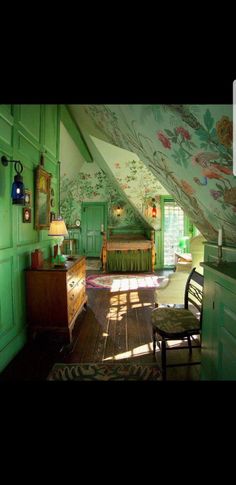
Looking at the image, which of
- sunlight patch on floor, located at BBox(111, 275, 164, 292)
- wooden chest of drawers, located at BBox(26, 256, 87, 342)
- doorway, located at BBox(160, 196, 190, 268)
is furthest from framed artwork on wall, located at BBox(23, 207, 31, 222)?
doorway, located at BBox(160, 196, 190, 268)

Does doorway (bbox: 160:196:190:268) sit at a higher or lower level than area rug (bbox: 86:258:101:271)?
higher

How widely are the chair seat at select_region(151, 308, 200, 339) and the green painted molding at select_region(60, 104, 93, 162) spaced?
391cm

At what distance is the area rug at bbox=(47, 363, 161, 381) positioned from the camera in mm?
2137

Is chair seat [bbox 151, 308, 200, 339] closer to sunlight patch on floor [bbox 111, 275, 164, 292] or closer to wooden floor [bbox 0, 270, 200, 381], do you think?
wooden floor [bbox 0, 270, 200, 381]

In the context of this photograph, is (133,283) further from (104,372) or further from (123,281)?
(104,372)

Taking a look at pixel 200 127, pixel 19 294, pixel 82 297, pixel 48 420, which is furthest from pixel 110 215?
pixel 48 420

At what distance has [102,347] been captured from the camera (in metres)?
2.72

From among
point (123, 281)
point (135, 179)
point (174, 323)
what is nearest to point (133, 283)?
point (123, 281)

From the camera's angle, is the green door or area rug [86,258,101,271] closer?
area rug [86,258,101,271]

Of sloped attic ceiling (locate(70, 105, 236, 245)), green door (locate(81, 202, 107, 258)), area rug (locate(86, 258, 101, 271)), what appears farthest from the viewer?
green door (locate(81, 202, 107, 258))

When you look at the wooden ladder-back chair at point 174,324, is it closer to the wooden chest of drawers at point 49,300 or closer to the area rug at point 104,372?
the area rug at point 104,372

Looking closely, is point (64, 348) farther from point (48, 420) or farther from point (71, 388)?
point (48, 420)

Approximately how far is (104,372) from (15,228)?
1.76 metres
